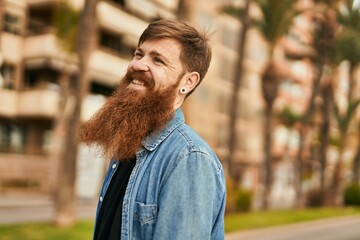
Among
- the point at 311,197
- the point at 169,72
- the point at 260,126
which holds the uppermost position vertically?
the point at 260,126

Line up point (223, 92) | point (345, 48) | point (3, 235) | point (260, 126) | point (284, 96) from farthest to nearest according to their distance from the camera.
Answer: point (284, 96)
point (260, 126)
point (223, 92)
point (345, 48)
point (3, 235)

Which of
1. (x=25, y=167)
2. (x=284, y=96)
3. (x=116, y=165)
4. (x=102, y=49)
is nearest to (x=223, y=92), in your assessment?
(x=284, y=96)

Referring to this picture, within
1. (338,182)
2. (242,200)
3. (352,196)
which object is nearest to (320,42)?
(338,182)

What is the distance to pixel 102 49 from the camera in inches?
1259

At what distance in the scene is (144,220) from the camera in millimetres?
1933

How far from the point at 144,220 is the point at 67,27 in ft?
67.4

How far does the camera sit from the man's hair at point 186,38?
211 centimetres

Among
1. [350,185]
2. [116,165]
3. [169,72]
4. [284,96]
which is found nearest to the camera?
→ [169,72]

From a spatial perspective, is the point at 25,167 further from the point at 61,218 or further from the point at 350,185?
the point at 350,185

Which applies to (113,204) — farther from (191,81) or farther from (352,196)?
(352,196)

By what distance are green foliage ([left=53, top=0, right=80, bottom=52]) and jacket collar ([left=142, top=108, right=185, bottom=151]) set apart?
20038 mm

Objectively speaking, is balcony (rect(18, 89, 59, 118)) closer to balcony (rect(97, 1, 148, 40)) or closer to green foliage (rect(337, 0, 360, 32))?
balcony (rect(97, 1, 148, 40))

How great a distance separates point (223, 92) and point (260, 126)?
970 centimetres

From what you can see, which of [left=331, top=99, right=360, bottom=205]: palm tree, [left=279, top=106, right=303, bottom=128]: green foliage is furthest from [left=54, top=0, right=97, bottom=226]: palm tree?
[left=279, top=106, right=303, bottom=128]: green foliage
